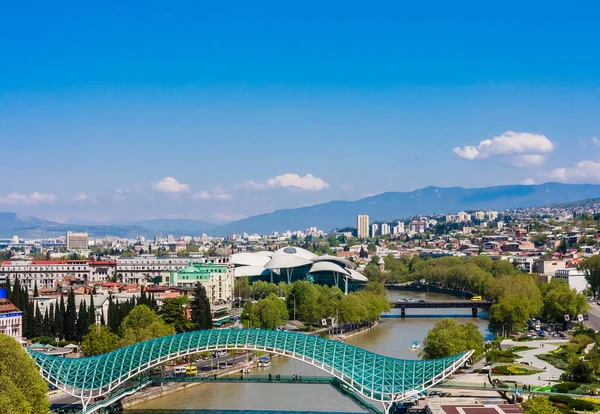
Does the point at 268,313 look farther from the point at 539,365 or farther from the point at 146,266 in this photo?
the point at 146,266

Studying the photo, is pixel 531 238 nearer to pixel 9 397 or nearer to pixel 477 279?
pixel 477 279

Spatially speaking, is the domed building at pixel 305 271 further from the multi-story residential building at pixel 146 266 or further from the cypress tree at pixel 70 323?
the cypress tree at pixel 70 323

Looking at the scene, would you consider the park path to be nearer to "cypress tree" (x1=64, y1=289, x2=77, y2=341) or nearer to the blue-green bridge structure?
the blue-green bridge structure

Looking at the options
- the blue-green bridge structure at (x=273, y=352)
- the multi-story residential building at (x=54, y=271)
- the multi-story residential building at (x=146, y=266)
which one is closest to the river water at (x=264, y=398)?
the blue-green bridge structure at (x=273, y=352)

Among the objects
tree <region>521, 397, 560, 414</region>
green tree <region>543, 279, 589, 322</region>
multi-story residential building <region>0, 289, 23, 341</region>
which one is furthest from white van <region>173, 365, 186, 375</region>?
green tree <region>543, 279, 589, 322</region>

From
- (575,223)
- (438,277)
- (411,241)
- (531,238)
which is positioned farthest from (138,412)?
(411,241)
